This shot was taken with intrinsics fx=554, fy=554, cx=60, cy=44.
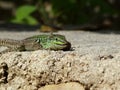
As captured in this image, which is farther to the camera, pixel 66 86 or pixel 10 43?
pixel 10 43

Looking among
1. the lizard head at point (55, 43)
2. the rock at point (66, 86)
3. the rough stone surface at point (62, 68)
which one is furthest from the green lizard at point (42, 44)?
the rock at point (66, 86)

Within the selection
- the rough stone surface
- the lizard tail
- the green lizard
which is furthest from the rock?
the lizard tail

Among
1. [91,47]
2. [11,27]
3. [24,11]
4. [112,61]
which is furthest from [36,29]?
[112,61]

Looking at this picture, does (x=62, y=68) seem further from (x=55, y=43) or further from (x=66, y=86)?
(x=55, y=43)

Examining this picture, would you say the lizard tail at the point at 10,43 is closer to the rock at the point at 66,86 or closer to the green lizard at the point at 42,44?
the green lizard at the point at 42,44

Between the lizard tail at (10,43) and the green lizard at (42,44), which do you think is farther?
the lizard tail at (10,43)

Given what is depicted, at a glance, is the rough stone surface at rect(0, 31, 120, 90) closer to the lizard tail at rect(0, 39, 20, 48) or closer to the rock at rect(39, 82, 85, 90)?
the rock at rect(39, 82, 85, 90)

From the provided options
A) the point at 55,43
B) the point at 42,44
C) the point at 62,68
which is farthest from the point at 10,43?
the point at 62,68

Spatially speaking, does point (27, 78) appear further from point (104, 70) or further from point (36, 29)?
point (36, 29)
